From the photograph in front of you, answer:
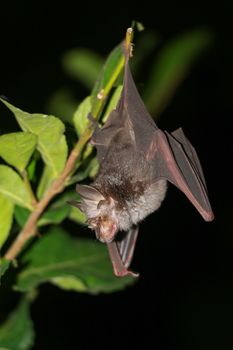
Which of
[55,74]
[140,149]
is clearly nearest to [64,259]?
[140,149]

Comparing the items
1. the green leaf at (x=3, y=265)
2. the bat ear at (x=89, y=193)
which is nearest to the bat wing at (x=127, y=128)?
the bat ear at (x=89, y=193)

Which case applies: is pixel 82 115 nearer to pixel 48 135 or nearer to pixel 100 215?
pixel 48 135

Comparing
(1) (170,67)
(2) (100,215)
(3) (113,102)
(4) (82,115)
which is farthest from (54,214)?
(1) (170,67)

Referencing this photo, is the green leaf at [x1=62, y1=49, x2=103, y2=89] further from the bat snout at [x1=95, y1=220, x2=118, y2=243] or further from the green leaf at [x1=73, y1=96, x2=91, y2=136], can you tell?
the bat snout at [x1=95, y1=220, x2=118, y2=243]

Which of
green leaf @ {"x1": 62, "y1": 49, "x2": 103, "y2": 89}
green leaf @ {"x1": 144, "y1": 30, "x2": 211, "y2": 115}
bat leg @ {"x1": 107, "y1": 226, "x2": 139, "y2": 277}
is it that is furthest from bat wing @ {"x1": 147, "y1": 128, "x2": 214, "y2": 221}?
green leaf @ {"x1": 62, "y1": 49, "x2": 103, "y2": 89}

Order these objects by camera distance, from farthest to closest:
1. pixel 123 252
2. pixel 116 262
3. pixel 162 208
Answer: pixel 162 208, pixel 123 252, pixel 116 262

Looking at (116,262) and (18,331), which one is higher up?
(116,262)
